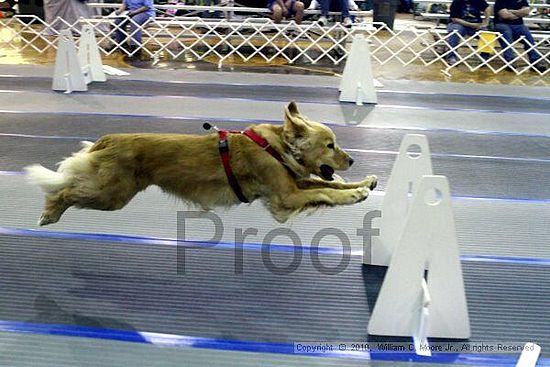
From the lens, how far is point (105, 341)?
101 inches

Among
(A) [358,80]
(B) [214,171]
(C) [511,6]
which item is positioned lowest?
(A) [358,80]

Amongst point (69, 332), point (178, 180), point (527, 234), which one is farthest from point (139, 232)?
point (527, 234)

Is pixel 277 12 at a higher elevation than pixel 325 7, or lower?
lower

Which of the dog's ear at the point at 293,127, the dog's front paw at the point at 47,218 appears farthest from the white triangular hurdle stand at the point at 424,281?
the dog's front paw at the point at 47,218

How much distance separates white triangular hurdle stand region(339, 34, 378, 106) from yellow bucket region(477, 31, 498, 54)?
3668mm

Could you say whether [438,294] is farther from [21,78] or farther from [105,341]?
[21,78]

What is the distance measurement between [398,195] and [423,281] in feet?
2.30

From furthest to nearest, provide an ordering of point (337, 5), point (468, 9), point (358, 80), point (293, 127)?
point (337, 5), point (468, 9), point (358, 80), point (293, 127)

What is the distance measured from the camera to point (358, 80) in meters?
7.55

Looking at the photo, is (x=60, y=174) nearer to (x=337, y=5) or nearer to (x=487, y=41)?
(x=487, y=41)

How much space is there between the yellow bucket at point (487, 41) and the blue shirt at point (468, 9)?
0.73 m

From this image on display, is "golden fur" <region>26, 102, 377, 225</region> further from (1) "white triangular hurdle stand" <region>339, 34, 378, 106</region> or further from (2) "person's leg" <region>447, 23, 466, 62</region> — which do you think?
(2) "person's leg" <region>447, 23, 466, 62</region>

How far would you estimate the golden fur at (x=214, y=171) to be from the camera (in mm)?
3105

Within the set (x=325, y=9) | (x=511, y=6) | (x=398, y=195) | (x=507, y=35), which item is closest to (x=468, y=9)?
(x=511, y=6)
